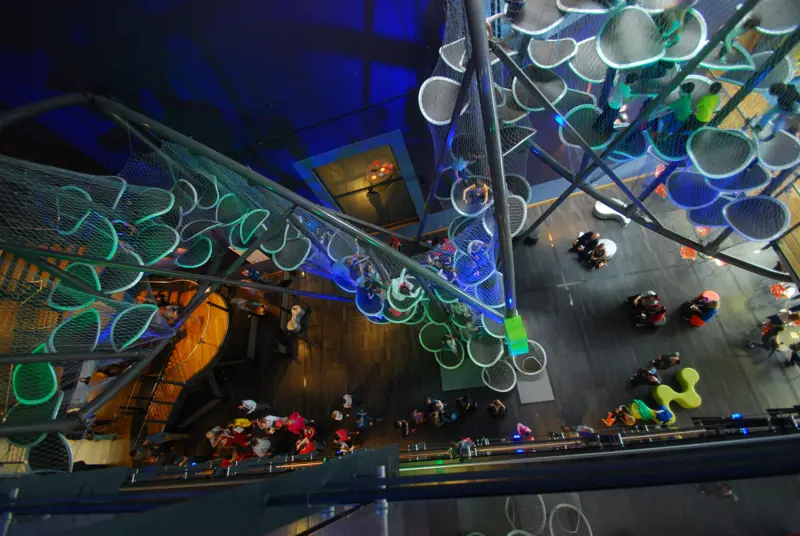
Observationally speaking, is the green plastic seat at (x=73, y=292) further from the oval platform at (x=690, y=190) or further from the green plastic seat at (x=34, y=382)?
the oval platform at (x=690, y=190)

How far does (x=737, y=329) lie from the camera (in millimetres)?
6309

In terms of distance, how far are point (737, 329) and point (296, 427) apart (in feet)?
29.0

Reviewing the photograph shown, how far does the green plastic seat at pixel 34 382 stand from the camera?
9.54 feet

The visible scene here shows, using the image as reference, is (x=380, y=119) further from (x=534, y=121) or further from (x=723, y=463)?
(x=723, y=463)

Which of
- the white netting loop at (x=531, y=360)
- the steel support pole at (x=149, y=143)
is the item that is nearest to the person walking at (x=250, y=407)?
the steel support pole at (x=149, y=143)

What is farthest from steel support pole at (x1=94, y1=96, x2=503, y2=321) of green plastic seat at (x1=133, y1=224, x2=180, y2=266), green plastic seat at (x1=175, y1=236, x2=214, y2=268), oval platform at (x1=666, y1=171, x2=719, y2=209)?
oval platform at (x1=666, y1=171, x2=719, y2=209)

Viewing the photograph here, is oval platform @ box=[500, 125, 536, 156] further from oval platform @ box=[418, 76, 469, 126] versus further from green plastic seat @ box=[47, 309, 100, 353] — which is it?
green plastic seat @ box=[47, 309, 100, 353]

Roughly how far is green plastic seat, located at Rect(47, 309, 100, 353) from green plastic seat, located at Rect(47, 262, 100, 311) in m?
0.10

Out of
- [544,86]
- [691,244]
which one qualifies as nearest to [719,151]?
[544,86]

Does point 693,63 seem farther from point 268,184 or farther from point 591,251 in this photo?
point 591,251

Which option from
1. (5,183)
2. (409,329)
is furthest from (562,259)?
(5,183)

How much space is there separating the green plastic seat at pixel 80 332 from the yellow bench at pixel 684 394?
8.09 metres

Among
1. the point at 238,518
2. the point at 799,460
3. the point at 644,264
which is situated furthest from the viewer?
the point at 644,264

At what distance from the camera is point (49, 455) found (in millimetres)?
3334
